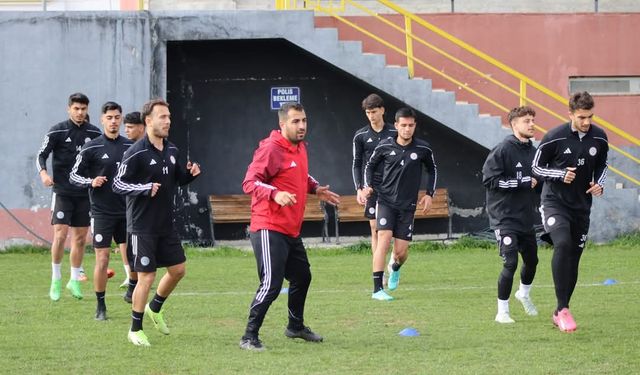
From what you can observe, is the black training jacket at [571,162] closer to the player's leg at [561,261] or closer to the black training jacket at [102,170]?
the player's leg at [561,261]

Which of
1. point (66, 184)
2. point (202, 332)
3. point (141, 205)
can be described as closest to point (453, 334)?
point (202, 332)

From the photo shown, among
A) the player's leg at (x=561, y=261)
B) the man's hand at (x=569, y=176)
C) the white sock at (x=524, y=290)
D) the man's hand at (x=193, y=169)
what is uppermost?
the man's hand at (x=193, y=169)

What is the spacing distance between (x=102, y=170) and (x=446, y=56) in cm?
1012

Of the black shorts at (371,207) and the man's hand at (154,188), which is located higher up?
the man's hand at (154,188)

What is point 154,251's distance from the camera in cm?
1076

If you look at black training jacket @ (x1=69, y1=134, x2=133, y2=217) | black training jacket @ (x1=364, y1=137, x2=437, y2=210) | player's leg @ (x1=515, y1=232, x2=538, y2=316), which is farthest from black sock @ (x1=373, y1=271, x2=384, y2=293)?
black training jacket @ (x1=69, y1=134, x2=133, y2=217)

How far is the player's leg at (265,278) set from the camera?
405 inches

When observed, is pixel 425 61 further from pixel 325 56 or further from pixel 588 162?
pixel 588 162

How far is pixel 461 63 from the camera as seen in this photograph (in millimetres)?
21156

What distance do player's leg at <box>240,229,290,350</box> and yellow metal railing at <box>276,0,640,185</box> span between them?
11.1 metres

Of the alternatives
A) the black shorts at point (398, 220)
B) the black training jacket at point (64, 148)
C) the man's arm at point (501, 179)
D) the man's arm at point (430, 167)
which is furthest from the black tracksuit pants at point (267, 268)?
the black training jacket at point (64, 148)

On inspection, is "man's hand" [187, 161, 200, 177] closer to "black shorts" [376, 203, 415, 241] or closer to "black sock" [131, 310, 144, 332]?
"black sock" [131, 310, 144, 332]

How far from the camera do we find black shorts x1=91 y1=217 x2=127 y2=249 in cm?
1281

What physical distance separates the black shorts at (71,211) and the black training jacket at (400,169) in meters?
3.42
